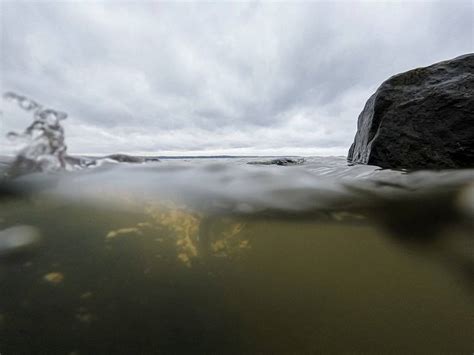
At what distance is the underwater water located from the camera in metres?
1.08

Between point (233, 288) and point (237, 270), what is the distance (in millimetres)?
148

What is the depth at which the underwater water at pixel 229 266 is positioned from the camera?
1.08m

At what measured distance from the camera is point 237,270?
1.48 meters

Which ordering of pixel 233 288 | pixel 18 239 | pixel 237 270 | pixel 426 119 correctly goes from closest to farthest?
pixel 233 288 < pixel 237 270 < pixel 18 239 < pixel 426 119

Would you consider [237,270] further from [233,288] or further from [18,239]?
[18,239]

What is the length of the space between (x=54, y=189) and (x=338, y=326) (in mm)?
3110

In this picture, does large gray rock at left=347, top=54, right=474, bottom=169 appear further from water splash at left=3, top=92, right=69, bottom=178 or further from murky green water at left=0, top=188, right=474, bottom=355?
water splash at left=3, top=92, right=69, bottom=178

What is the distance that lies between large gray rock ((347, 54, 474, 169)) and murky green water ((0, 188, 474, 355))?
8.68ft

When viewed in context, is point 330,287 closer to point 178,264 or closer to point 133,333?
point 178,264

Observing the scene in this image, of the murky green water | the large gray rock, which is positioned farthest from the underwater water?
the large gray rock

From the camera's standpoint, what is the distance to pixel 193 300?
1.27 meters

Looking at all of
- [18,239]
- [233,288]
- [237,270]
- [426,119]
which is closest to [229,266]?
[237,270]

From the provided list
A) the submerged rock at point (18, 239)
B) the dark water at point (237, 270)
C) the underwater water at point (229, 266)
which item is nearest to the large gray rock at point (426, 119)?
the underwater water at point (229, 266)

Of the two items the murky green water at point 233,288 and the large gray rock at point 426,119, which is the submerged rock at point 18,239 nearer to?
the murky green water at point 233,288
